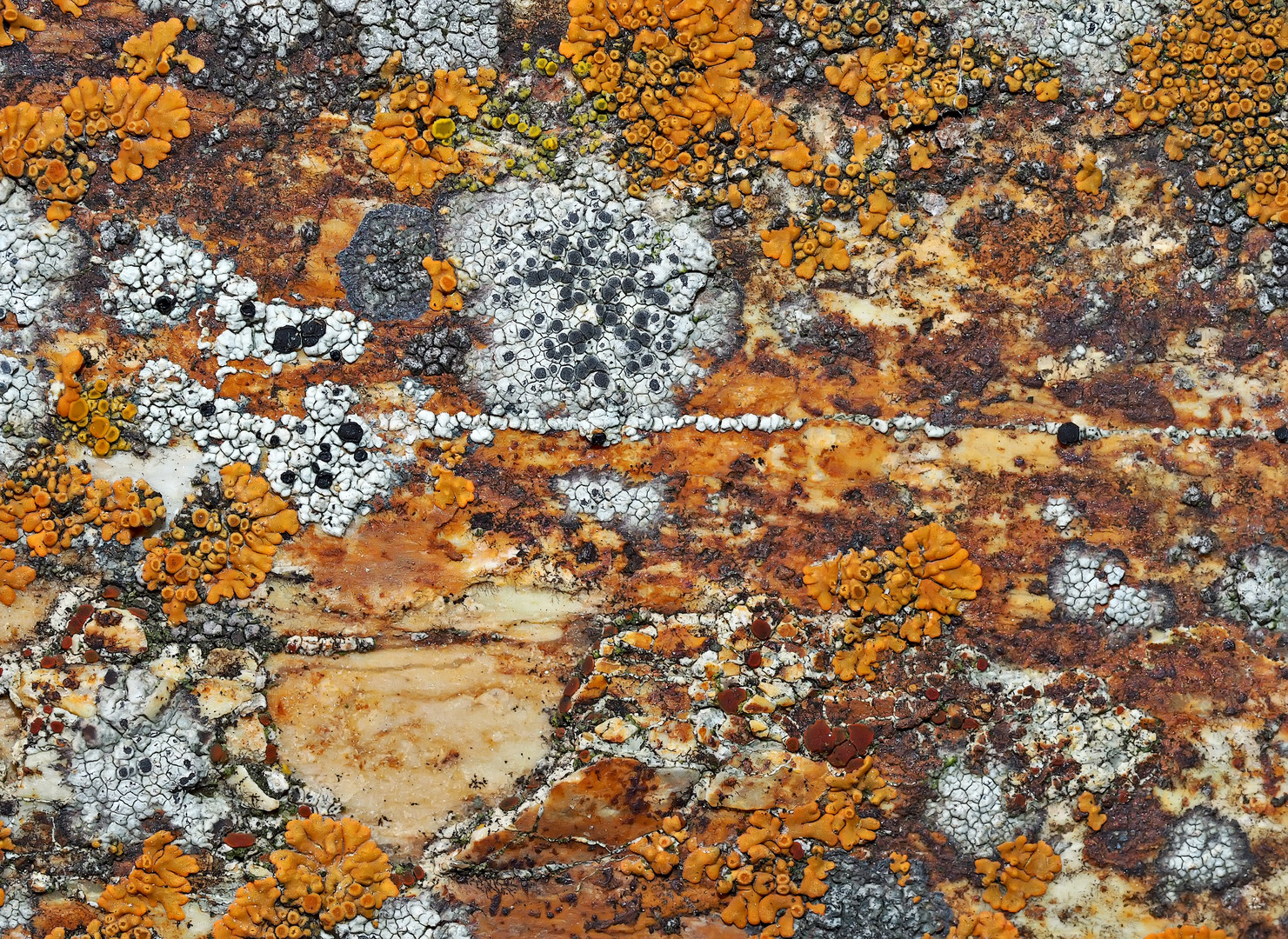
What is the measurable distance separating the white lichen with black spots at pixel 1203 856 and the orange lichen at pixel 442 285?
4955 millimetres

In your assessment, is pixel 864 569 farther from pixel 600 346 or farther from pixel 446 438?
pixel 446 438

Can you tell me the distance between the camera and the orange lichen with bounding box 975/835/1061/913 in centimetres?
651

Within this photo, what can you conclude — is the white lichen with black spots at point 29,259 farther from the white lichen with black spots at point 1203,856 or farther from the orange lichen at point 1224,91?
the white lichen with black spots at point 1203,856

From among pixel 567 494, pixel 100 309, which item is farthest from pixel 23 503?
pixel 567 494

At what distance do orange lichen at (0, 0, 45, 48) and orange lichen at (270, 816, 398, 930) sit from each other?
471 centimetres

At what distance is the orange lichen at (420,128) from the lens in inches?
266

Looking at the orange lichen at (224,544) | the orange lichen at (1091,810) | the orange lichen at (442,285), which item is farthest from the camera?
the orange lichen at (442,285)

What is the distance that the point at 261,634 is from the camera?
667cm

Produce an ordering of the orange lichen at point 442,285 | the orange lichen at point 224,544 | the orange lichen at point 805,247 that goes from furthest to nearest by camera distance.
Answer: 1. the orange lichen at point 805,247
2. the orange lichen at point 442,285
3. the orange lichen at point 224,544

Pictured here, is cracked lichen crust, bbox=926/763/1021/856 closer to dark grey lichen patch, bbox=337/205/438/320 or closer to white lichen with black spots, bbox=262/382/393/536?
white lichen with black spots, bbox=262/382/393/536

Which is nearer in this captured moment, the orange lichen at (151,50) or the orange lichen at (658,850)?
the orange lichen at (658,850)

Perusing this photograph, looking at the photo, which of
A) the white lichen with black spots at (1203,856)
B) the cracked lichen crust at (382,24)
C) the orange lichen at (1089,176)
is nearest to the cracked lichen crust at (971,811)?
the white lichen with black spots at (1203,856)

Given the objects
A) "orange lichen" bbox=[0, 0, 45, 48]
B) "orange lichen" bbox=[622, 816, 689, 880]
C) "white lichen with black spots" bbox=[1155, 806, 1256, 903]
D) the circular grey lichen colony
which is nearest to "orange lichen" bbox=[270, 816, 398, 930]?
"orange lichen" bbox=[622, 816, 689, 880]

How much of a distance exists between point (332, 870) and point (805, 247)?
14.4ft
